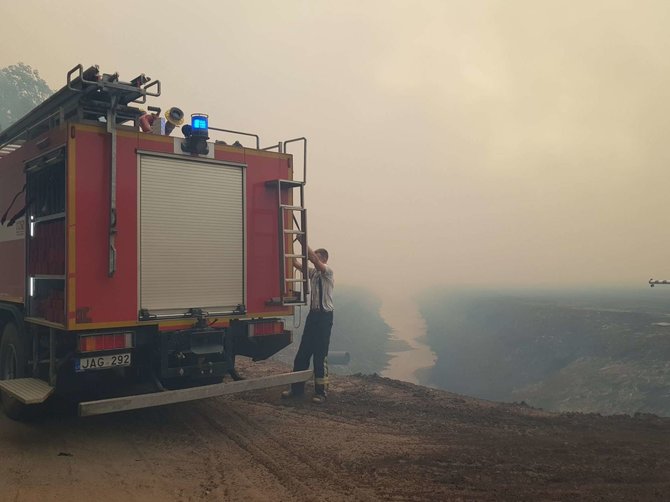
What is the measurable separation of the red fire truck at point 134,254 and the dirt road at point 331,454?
1.68 ft

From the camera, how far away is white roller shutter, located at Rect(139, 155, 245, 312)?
19.5 ft

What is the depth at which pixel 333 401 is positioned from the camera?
26.2 ft

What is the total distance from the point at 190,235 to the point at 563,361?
40.0 metres

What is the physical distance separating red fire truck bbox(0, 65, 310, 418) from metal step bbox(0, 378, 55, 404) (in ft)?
0.06

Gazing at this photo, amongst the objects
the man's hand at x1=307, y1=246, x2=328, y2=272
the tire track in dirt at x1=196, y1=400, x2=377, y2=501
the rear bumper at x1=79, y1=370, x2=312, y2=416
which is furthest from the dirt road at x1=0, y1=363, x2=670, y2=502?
the man's hand at x1=307, y1=246, x2=328, y2=272

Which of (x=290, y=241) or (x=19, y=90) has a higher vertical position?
(x=19, y=90)

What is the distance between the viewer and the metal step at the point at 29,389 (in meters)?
5.48

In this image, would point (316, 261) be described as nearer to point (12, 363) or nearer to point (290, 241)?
point (290, 241)

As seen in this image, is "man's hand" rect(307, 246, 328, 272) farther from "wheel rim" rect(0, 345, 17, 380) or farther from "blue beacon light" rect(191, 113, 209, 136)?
"wheel rim" rect(0, 345, 17, 380)

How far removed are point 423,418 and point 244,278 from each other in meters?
3.04

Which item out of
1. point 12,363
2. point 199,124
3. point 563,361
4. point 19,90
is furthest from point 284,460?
point 19,90

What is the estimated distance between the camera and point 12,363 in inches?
272

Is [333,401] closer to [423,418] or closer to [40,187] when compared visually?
[423,418]

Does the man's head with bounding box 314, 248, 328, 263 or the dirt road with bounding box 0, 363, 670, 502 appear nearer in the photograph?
the dirt road with bounding box 0, 363, 670, 502
